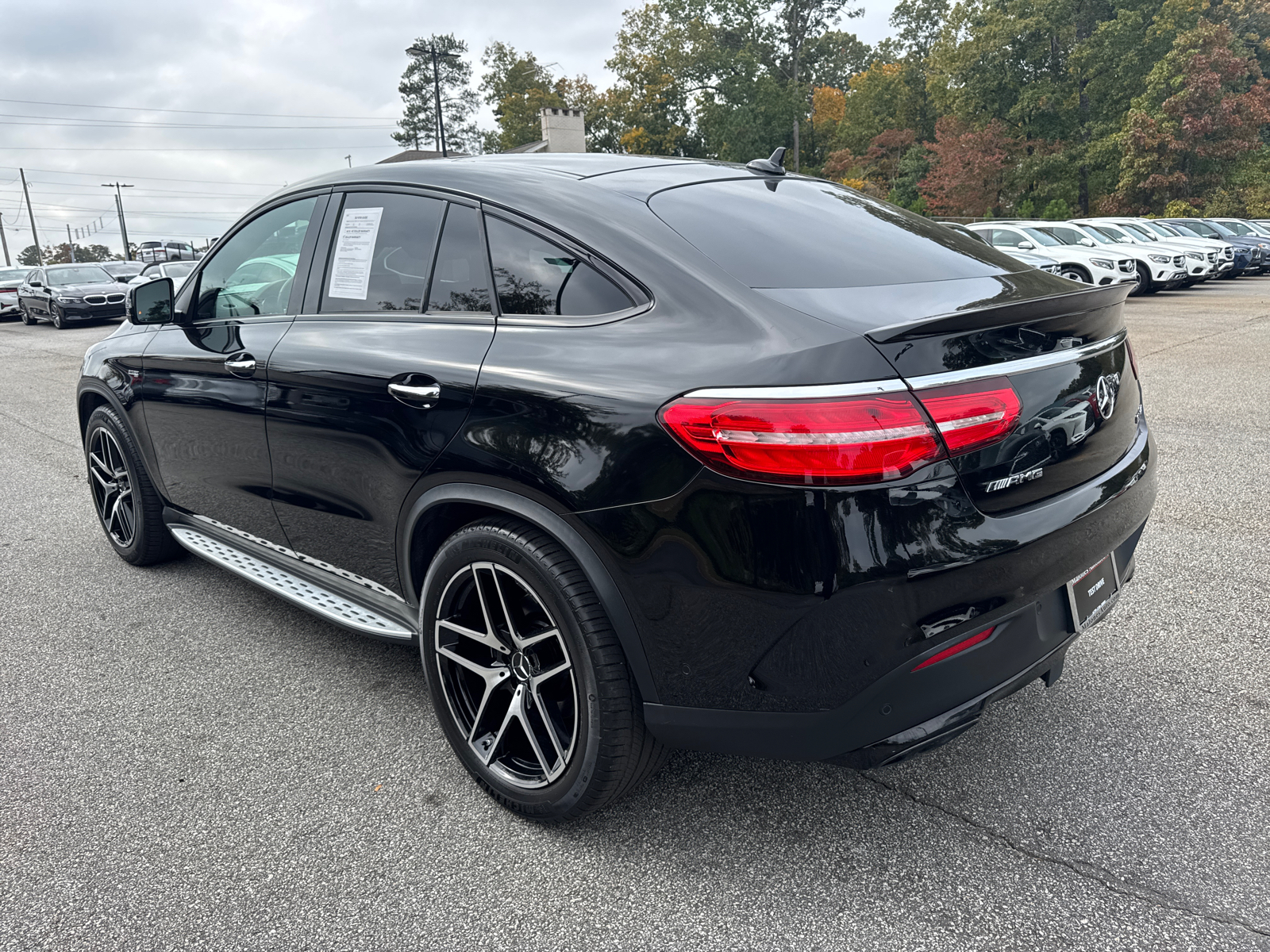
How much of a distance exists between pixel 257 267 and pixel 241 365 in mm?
491

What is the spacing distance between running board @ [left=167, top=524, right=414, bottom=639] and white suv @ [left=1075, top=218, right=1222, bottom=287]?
A: 21.0m

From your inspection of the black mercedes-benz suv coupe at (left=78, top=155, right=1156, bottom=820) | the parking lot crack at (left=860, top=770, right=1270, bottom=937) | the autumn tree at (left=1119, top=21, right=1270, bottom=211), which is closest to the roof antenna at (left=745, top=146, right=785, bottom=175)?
the black mercedes-benz suv coupe at (left=78, top=155, right=1156, bottom=820)

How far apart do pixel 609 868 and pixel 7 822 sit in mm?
1688

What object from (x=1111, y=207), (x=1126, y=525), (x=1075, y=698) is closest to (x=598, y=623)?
(x=1126, y=525)

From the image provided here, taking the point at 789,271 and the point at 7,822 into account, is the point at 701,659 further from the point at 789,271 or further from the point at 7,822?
the point at 7,822

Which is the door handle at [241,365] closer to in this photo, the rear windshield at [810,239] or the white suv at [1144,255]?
the rear windshield at [810,239]

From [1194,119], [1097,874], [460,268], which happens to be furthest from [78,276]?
[1194,119]

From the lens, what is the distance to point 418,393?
2.53m

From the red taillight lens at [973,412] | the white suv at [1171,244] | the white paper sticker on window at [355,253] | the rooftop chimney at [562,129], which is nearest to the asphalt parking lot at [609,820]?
the red taillight lens at [973,412]

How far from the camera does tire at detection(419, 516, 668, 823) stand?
2.17 metres

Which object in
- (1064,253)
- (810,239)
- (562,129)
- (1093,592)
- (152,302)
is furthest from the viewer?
(562,129)

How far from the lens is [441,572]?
252 centimetres

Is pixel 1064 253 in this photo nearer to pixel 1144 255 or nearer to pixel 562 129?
pixel 1144 255

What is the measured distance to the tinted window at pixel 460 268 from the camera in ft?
8.57
